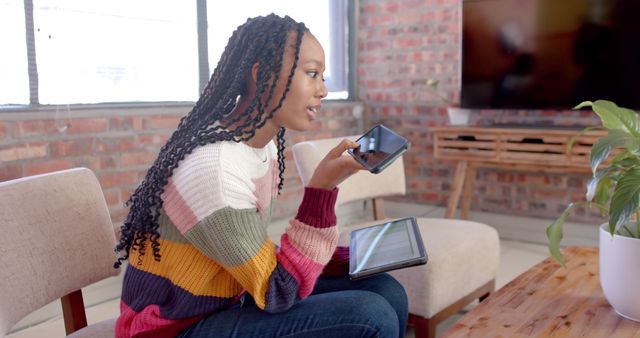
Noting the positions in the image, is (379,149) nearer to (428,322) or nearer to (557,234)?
(557,234)

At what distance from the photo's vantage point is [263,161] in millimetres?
1209

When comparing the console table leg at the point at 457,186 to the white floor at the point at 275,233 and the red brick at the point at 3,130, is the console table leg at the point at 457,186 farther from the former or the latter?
the red brick at the point at 3,130

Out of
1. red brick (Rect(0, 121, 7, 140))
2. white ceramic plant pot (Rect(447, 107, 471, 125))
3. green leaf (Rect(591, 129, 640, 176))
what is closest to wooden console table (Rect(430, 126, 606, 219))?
white ceramic plant pot (Rect(447, 107, 471, 125))

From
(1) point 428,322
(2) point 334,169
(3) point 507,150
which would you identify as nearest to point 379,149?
(2) point 334,169

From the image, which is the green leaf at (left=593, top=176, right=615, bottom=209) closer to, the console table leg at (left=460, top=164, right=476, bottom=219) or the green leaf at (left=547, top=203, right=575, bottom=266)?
the green leaf at (left=547, top=203, right=575, bottom=266)

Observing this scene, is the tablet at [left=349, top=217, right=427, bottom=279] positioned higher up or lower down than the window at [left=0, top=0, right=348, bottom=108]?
lower down

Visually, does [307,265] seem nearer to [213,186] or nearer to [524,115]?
[213,186]

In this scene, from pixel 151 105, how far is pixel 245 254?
74.0 inches

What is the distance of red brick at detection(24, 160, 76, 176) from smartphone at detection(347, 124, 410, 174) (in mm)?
1524

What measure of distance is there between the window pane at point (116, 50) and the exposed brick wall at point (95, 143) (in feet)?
0.35

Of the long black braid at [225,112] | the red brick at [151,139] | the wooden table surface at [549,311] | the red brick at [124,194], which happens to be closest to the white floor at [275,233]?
the red brick at [124,194]

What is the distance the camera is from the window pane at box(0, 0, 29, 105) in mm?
2188

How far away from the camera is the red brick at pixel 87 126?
2.39 meters

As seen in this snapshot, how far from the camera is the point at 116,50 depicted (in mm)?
2596
